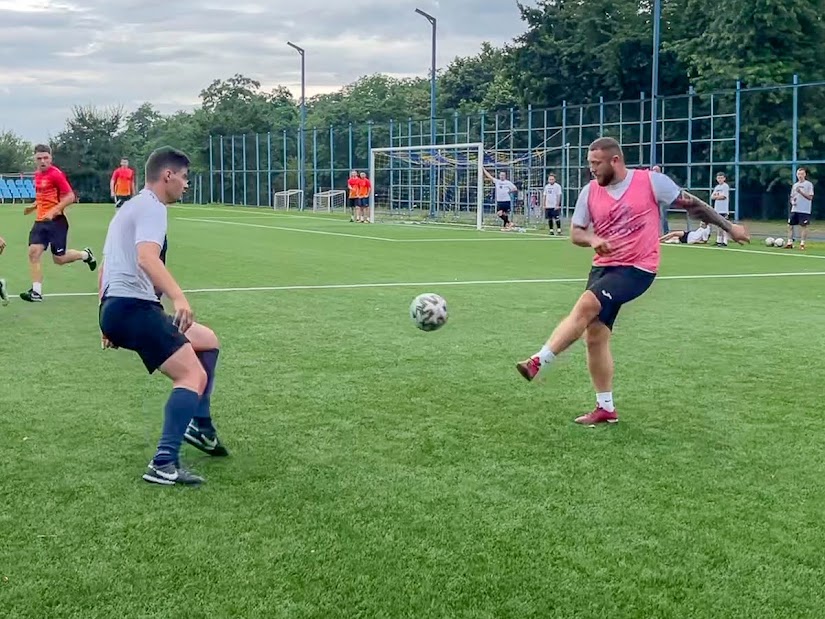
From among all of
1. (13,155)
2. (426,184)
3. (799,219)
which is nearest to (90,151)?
(13,155)

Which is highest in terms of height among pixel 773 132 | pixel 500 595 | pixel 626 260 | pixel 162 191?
pixel 773 132

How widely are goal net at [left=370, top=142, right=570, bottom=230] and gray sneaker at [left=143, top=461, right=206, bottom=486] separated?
2847 cm

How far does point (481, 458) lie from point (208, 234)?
2412cm

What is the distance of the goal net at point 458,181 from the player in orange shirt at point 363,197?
323 mm

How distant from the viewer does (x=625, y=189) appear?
22.9 feet

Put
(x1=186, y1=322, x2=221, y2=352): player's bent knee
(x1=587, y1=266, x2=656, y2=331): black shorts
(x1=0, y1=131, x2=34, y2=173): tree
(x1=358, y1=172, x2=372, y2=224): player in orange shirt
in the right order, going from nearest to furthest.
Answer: (x1=186, y1=322, x2=221, y2=352): player's bent knee → (x1=587, y1=266, x2=656, y2=331): black shorts → (x1=358, y1=172, x2=372, y2=224): player in orange shirt → (x1=0, y1=131, x2=34, y2=173): tree

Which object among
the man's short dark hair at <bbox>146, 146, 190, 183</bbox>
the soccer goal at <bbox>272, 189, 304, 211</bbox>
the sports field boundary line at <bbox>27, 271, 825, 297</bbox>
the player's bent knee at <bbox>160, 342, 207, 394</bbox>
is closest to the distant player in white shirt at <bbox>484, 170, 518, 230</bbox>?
the sports field boundary line at <bbox>27, 271, 825, 297</bbox>

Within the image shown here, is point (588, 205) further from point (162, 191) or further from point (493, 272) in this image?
point (493, 272)

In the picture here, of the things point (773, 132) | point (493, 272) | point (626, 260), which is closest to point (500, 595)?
point (626, 260)

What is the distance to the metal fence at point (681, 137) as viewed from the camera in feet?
109

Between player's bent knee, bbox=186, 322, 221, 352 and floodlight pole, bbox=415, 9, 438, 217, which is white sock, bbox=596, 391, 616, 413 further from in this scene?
floodlight pole, bbox=415, 9, 438, 217

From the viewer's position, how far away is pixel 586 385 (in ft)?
27.0

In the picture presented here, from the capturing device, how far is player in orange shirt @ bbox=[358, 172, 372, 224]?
38.5 m

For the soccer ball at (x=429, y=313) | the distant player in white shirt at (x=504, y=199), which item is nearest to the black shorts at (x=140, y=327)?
the soccer ball at (x=429, y=313)
